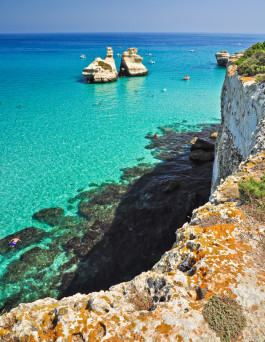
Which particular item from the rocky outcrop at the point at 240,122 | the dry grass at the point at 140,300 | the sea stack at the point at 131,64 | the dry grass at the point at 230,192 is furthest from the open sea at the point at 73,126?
the dry grass at the point at 230,192

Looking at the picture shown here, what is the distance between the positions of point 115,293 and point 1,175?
24.3 metres

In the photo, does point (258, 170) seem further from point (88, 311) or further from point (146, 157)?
point (146, 157)

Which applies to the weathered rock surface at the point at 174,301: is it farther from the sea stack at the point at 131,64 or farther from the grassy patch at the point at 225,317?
the sea stack at the point at 131,64

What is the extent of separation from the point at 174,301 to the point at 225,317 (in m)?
1.03

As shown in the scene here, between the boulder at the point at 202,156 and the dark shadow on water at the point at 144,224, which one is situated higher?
the boulder at the point at 202,156

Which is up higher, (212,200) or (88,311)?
(212,200)

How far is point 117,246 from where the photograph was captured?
1700 centimetres

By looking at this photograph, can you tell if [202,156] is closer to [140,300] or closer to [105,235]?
[105,235]

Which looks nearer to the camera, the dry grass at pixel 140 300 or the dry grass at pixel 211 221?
the dry grass at pixel 140 300

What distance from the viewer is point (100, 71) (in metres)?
65.8

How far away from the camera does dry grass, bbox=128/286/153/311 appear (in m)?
5.25

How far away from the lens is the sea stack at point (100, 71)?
6494 centimetres

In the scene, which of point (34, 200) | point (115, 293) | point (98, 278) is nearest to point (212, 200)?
point (115, 293)

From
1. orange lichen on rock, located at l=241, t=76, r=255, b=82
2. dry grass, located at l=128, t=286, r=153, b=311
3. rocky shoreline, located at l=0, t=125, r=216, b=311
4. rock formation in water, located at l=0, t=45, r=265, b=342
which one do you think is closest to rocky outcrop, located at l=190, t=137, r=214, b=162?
rocky shoreline, located at l=0, t=125, r=216, b=311
